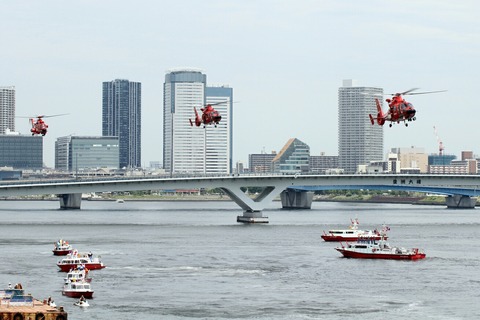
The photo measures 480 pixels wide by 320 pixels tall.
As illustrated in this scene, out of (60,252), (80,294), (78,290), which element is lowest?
(80,294)

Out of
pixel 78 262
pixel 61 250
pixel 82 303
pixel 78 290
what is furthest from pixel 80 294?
pixel 61 250

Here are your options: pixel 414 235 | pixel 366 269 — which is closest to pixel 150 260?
pixel 366 269

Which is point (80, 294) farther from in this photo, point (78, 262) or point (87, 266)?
point (87, 266)

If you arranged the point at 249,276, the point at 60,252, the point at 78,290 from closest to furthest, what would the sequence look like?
the point at 78,290
the point at 249,276
the point at 60,252

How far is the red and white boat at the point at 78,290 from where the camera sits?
92500 millimetres

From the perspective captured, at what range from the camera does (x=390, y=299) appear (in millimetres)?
92125

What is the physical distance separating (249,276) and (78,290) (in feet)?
A: 65.6

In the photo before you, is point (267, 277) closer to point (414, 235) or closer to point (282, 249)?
point (282, 249)

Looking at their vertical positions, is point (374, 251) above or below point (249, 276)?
above

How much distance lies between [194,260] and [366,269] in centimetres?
1794

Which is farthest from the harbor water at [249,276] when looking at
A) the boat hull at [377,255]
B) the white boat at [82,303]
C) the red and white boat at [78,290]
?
the boat hull at [377,255]

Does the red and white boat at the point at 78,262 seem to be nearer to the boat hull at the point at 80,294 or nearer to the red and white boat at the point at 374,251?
the boat hull at the point at 80,294

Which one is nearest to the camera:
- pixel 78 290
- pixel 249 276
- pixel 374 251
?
pixel 78 290

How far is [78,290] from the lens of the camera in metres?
92.6
